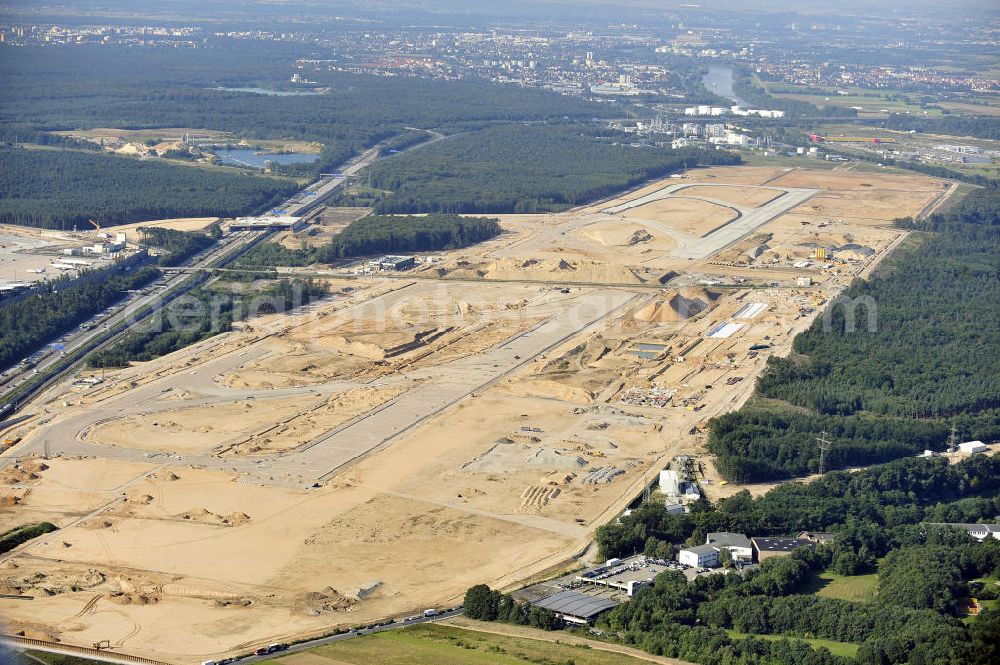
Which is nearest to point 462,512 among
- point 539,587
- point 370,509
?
point 370,509

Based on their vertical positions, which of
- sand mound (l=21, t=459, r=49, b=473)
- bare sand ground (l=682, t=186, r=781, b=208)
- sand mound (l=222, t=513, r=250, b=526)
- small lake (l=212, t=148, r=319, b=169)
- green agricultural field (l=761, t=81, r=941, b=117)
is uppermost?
green agricultural field (l=761, t=81, r=941, b=117)

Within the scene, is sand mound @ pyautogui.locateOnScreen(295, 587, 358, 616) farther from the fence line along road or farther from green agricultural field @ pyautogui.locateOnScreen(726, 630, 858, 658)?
green agricultural field @ pyautogui.locateOnScreen(726, 630, 858, 658)


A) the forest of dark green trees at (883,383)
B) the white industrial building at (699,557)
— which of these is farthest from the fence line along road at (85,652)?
the forest of dark green trees at (883,383)

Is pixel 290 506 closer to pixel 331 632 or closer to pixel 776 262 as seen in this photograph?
pixel 331 632

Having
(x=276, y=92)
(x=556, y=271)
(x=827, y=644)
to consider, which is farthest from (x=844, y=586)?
(x=276, y=92)

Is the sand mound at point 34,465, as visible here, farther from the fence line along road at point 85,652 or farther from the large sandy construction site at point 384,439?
the fence line along road at point 85,652

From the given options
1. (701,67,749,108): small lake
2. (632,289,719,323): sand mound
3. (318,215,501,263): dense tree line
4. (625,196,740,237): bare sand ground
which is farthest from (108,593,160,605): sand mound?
(701,67,749,108): small lake
